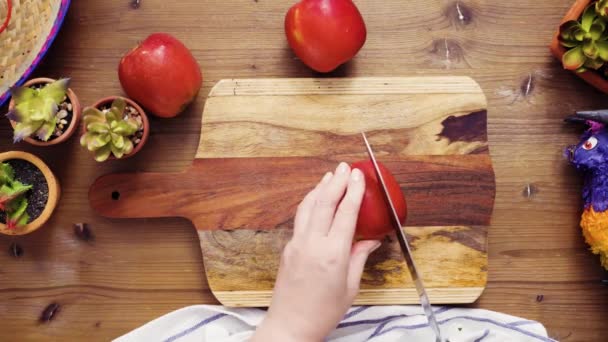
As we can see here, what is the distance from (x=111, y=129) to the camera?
2.75ft

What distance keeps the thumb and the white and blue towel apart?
128 mm

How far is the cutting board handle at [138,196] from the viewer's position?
93 cm

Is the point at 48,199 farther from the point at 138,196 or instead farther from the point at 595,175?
the point at 595,175

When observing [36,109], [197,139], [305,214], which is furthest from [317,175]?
Answer: [36,109]

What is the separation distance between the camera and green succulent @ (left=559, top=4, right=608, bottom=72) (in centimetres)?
86

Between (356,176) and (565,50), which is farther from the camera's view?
(565,50)

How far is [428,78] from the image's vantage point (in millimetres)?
936

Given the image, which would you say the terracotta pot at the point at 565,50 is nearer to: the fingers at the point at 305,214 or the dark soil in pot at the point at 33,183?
the fingers at the point at 305,214

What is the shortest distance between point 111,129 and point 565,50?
77 cm

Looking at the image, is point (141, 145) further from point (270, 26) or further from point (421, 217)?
point (421, 217)

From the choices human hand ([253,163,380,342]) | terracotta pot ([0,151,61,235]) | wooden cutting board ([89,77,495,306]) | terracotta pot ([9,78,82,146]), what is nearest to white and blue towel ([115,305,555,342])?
wooden cutting board ([89,77,495,306])

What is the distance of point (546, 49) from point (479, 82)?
0.45 ft

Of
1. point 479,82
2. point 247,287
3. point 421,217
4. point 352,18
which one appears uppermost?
point 352,18

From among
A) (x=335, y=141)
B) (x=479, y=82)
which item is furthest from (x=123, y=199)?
(x=479, y=82)
